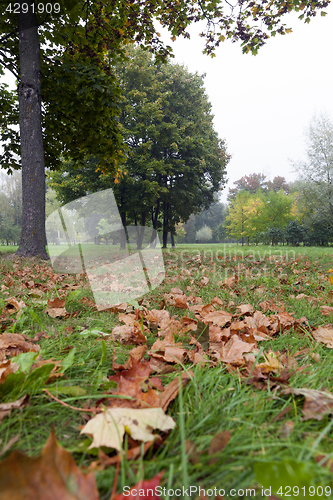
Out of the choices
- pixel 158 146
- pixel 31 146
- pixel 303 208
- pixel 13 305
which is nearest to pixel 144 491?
pixel 13 305

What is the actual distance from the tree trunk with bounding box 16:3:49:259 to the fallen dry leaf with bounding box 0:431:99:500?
5094 millimetres

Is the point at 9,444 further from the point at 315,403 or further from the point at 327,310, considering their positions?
the point at 327,310

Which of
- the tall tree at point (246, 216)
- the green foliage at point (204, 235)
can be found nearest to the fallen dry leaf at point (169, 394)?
the tall tree at point (246, 216)

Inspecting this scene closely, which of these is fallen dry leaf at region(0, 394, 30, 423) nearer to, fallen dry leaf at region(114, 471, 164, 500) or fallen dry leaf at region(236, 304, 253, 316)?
fallen dry leaf at region(114, 471, 164, 500)

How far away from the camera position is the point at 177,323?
165cm

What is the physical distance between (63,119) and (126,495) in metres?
8.19

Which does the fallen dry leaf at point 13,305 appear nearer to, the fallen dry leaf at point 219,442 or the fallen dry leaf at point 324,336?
the fallen dry leaf at point 219,442

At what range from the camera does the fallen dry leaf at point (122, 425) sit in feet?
1.96

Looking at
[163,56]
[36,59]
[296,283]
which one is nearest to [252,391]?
[296,283]

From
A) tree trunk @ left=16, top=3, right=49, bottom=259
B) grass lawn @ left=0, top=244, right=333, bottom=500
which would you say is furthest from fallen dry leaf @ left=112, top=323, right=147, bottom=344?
tree trunk @ left=16, top=3, right=49, bottom=259

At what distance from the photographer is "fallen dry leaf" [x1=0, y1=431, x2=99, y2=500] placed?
41 centimetres

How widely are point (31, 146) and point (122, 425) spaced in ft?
19.8

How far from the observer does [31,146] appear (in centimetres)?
527

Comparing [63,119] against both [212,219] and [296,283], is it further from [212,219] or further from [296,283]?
[212,219]
